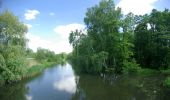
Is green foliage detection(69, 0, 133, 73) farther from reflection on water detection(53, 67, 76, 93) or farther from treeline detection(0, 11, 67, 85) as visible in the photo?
treeline detection(0, 11, 67, 85)

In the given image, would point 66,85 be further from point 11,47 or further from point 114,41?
point 114,41

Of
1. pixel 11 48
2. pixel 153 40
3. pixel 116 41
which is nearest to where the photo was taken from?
pixel 11 48

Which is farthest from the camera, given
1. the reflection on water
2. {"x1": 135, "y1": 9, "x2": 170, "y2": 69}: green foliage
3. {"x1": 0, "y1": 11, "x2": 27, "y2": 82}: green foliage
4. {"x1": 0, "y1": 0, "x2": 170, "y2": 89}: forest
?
{"x1": 135, "y1": 9, "x2": 170, "y2": 69}: green foliage

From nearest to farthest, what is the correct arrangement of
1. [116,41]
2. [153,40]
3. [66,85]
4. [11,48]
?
[11,48], [66,85], [116,41], [153,40]

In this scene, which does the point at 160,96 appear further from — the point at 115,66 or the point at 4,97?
the point at 115,66

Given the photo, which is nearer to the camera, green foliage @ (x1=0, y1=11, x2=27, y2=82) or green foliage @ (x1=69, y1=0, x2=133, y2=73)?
green foliage @ (x1=0, y1=11, x2=27, y2=82)

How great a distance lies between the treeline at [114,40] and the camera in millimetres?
45688

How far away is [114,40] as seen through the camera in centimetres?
4681

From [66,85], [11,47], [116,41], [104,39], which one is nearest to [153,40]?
[116,41]

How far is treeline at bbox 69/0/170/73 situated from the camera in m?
45.7

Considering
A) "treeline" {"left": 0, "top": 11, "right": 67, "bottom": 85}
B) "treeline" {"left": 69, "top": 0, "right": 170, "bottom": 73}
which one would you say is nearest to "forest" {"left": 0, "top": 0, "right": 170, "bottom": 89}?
"treeline" {"left": 69, "top": 0, "right": 170, "bottom": 73}

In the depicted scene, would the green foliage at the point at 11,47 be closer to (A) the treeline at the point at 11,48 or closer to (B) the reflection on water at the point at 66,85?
(A) the treeline at the point at 11,48

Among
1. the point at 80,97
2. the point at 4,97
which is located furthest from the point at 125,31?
the point at 4,97

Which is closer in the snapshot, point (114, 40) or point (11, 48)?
point (11, 48)
